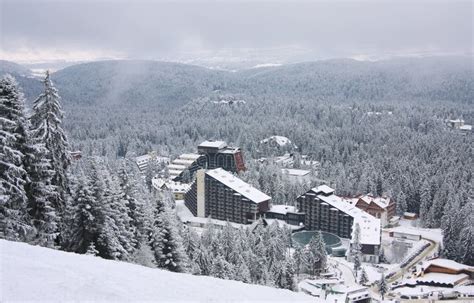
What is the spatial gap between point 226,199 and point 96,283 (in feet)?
180

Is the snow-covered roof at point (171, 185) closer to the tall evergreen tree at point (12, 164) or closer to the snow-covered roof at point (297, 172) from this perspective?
the snow-covered roof at point (297, 172)

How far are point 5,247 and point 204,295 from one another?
17.4 ft

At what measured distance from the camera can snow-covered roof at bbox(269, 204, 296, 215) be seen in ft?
215

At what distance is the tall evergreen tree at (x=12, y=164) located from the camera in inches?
641

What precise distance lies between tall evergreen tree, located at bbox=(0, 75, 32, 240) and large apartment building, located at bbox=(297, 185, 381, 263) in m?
43.4

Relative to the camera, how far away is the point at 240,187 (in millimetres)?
66750

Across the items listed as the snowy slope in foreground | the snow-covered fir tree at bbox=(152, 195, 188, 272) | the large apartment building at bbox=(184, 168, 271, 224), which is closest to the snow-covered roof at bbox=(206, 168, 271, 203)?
the large apartment building at bbox=(184, 168, 271, 224)

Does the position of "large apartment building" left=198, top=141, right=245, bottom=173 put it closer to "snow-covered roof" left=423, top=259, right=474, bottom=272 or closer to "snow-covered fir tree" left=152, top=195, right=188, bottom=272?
"snow-covered roof" left=423, top=259, right=474, bottom=272

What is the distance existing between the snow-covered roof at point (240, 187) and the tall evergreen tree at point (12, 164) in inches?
1872

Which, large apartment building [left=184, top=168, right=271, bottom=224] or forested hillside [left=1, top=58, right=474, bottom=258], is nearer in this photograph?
large apartment building [left=184, top=168, right=271, bottom=224]

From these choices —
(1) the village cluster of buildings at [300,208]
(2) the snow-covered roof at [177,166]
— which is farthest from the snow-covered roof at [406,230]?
(2) the snow-covered roof at [177,166]

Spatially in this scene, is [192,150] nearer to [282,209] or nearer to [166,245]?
[282,209]

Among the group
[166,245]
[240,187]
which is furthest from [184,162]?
[166,245]

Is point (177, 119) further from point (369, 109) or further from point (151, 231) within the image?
point (151, 231)
